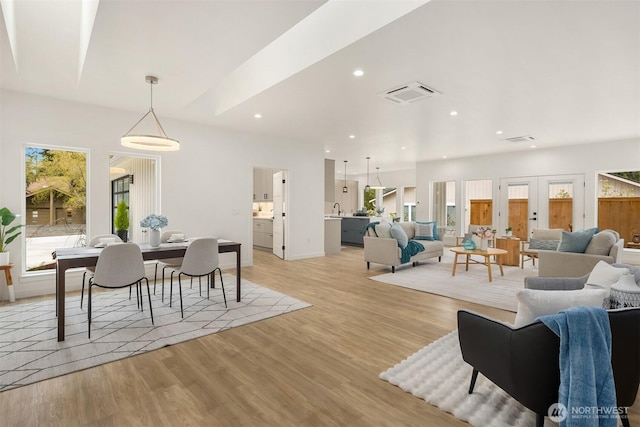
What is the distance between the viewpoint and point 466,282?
5.01 meters

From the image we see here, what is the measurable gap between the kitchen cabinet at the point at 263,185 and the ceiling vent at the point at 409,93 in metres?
4.70

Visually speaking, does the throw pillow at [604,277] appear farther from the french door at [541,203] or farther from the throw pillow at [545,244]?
the french door at [541,203]

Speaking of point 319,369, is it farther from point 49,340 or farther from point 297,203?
point 297,203

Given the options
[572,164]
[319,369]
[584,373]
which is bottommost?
[319,369]

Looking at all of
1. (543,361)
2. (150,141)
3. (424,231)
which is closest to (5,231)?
(150,141)

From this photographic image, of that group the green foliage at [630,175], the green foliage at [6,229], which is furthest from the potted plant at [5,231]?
the green foliage at [630,175]

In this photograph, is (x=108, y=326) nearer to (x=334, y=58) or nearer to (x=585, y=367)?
(x=334, y=58)

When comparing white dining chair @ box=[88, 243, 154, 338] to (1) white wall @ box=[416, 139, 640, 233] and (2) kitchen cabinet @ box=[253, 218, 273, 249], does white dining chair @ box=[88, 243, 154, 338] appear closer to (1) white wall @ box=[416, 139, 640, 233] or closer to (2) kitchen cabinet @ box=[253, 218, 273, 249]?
(2) kitchen cabinet @ box=[253, 218, 273, 249]

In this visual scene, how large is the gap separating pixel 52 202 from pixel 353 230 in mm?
7337

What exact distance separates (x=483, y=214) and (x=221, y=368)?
940cm

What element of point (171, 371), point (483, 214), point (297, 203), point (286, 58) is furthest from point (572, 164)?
point (171, 371)

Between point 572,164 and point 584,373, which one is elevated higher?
point 572,164

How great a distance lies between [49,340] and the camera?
9.23 feet

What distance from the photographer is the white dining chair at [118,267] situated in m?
2.95
